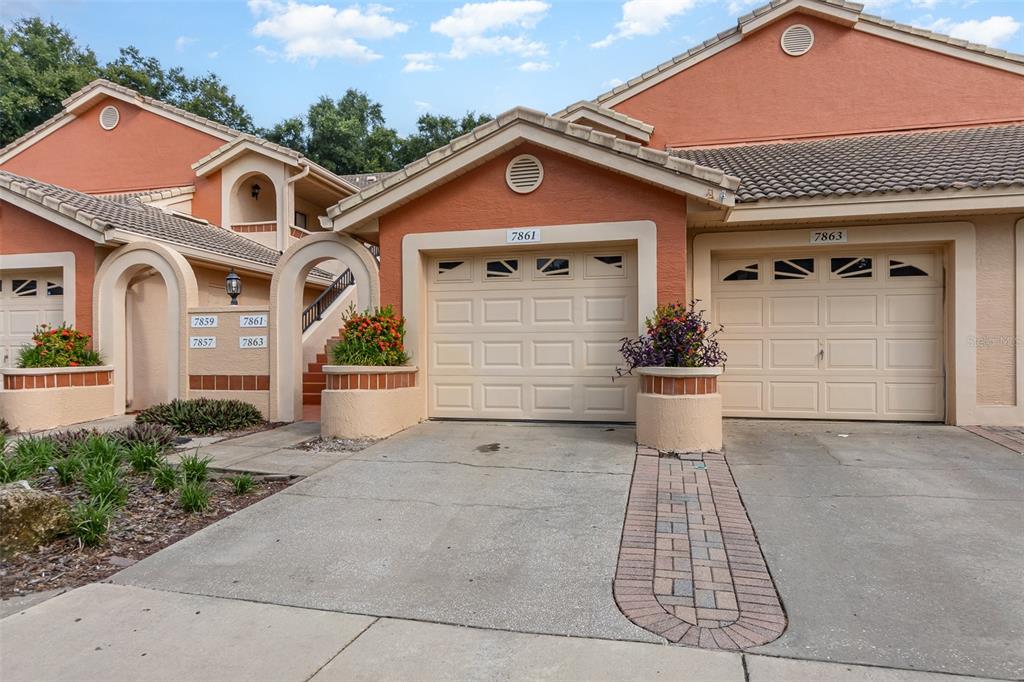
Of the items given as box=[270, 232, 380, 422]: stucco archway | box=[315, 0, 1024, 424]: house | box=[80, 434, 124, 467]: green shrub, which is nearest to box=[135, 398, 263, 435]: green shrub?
box=[270, 232, 380, 422]: stucco archway

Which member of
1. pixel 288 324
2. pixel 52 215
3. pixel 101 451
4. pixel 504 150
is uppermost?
pixel 504 150

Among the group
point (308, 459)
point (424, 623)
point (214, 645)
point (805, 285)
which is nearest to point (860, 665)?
point (424, 623)

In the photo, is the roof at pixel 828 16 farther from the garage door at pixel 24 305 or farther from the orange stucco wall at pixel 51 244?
the garage door at pixel 24 305

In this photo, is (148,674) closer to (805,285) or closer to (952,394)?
(805,285)

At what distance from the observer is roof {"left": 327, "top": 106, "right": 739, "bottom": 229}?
727 centimetres

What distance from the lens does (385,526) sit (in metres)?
4.57

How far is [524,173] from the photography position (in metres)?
8.15

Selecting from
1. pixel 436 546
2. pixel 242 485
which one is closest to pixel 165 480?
pixel 242 485

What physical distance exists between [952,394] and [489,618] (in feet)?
25.8

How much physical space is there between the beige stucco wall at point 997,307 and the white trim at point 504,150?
3.85m

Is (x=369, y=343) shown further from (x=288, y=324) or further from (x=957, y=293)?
(x=957, y=293)

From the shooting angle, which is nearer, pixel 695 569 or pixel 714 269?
pixel 695 569

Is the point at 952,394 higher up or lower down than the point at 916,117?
lower down

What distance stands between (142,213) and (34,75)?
76.5 ft
